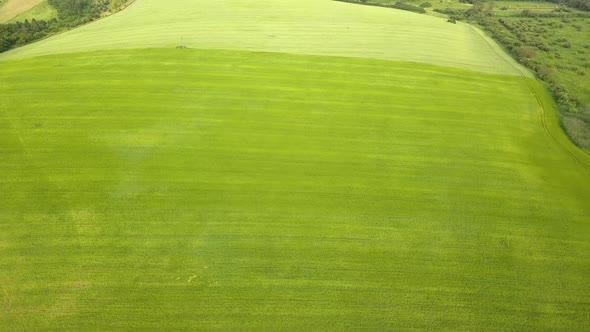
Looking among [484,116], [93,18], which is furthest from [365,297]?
[93,18]

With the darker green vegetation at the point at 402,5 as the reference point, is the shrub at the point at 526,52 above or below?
below

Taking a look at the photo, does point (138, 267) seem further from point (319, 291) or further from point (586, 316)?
point (586, 316)

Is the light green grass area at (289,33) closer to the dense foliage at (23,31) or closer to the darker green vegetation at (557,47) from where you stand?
the dense foliage at (23,31)

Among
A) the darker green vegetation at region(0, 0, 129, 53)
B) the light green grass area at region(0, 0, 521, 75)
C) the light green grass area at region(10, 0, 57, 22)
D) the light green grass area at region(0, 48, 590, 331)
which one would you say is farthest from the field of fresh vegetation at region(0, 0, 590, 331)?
the light green grass area at region(10, 0, 57, 22)

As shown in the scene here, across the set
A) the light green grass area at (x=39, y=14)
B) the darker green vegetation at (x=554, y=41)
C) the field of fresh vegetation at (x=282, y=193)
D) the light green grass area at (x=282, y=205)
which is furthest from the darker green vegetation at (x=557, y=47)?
the light green grass area at (x=39, y=14)

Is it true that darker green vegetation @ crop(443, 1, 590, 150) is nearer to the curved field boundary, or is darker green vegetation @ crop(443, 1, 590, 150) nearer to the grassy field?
the curved field boundary

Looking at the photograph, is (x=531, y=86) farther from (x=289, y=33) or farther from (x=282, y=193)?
(x=282, y=193)
